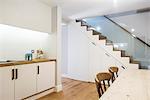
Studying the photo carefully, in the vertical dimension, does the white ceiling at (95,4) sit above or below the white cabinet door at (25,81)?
above

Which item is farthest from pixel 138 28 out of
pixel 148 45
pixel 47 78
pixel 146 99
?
pixel 146 99

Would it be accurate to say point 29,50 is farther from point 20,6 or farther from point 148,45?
point 148,45

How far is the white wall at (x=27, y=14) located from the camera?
262cm

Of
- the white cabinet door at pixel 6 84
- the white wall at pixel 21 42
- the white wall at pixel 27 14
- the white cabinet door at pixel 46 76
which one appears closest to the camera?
the white cabinet door at pixel 6 84

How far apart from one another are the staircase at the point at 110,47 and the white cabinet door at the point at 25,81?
2449 mm

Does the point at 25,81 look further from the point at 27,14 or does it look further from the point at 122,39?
the point at 122,39

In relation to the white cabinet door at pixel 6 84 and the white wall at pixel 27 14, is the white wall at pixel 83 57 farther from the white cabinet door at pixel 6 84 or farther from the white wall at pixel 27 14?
the white cabinet door at pixel 6 84

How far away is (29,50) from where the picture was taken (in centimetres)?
362

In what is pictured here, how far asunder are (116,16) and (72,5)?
5.99 ft

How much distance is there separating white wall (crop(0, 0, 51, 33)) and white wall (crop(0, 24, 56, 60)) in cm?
36

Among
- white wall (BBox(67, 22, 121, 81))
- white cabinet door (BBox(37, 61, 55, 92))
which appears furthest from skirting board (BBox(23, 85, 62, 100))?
white wall (BBox(67, 22, 121, 81))

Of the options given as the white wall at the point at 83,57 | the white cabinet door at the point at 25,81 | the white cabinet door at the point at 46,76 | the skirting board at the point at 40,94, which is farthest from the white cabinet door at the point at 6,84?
the white wall at the point at 83,57

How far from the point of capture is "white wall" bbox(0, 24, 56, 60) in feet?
9.79

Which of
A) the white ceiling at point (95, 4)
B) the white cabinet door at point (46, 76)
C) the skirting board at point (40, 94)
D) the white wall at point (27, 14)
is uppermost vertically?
the white ceiling at point (95, 4)
